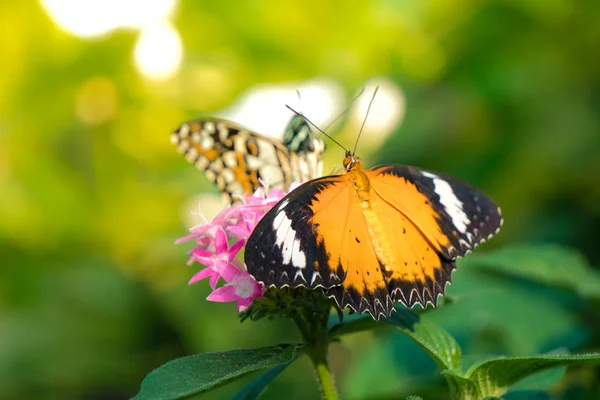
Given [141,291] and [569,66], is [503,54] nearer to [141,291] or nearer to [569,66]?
[569,66]

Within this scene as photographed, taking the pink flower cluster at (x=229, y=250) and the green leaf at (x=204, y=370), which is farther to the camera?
the pink flower cluster at (x=229, y=250)

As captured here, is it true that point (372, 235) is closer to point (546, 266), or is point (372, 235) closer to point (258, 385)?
point (258, 385)

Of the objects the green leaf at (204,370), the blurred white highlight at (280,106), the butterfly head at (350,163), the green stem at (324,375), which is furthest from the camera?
the blurred white highlight at (280,106)

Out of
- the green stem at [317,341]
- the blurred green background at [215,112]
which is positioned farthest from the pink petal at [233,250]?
the blurred green background at [215,112]

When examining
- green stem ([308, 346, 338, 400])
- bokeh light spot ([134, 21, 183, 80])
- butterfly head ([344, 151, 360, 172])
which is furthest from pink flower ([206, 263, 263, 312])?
bokeh light spot ([134, 21, 183, 80])

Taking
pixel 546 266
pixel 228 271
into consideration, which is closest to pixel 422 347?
pixel 228 271

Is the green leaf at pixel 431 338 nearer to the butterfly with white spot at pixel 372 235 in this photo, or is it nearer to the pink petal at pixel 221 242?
the butterfly with white spot at pixel 372 235

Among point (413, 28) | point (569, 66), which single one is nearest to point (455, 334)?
point (569, 66)
